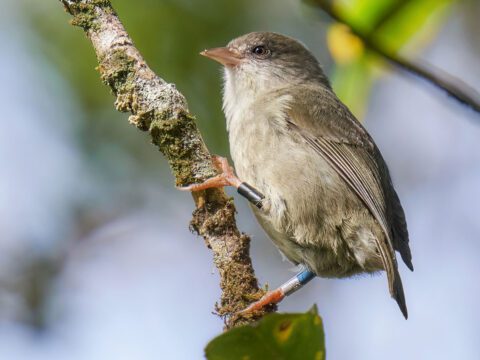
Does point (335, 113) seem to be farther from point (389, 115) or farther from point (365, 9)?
point (389, 115)

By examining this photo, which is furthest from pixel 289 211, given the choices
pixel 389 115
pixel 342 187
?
pixel 389 115

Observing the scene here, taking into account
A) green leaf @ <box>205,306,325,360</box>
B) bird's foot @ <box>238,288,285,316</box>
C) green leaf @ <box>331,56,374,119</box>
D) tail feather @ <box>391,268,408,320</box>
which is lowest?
green leaf @ <box>205,306,325,360</box>

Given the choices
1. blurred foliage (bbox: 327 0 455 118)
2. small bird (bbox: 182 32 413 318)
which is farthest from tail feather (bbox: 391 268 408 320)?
blurred foliage (bbox: 327 0 455 118)

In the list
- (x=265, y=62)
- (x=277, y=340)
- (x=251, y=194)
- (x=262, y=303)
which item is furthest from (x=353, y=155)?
(x=277, y=340)

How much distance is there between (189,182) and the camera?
343cm

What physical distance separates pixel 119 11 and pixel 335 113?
1.82m

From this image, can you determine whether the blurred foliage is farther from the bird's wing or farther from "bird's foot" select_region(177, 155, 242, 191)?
the bird's wing

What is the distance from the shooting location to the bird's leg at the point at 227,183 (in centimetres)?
342

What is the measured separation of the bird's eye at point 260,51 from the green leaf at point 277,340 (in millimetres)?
3417

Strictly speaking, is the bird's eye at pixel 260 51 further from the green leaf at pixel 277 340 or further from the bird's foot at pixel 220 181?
the green leaf at pixel 277 340

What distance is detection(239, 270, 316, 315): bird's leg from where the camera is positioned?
3.30 meters

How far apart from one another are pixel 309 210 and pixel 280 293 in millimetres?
658

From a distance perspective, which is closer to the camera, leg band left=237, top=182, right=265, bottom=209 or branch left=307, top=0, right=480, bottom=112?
branch left=307, top=0, right=480, bottom=112

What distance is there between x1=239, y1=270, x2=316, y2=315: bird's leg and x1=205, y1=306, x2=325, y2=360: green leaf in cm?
95
